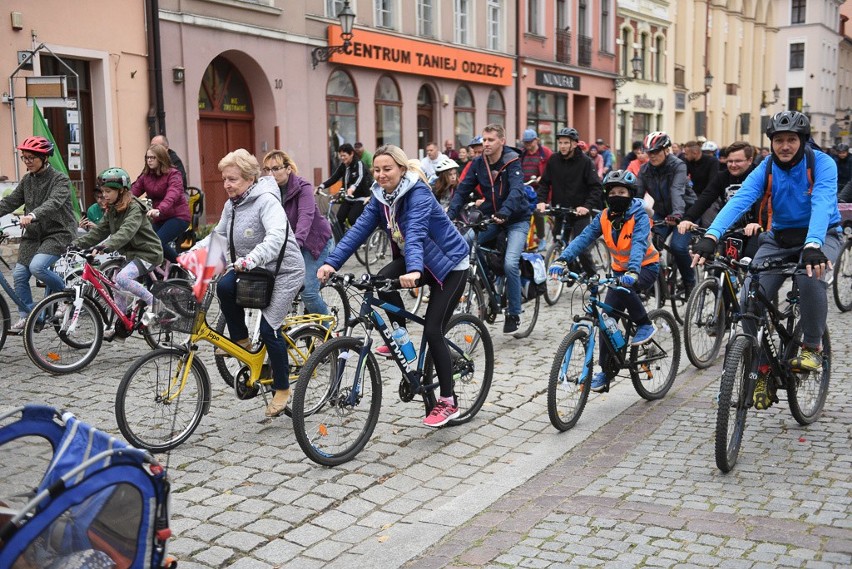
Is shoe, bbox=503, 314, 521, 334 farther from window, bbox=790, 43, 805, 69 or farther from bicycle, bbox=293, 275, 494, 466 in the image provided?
window, bbox=790, 43, 805, 69

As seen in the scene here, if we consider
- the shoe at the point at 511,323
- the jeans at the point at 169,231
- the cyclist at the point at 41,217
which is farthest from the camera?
the jeans at the point at 169,231

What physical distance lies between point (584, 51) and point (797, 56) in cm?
4003

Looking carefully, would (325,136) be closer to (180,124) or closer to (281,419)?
(180,124)

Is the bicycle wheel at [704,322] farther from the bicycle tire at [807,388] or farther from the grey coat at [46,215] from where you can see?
the grey coat at [46,215]

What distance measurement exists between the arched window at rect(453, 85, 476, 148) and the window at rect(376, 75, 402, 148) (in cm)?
279

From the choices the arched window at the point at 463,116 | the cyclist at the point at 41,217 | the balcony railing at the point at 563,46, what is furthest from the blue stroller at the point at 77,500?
the balcony railing at the point at 563,46

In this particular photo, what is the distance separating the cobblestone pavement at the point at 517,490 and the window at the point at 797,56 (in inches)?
2652

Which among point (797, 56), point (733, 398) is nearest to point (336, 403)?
point (733, 398)

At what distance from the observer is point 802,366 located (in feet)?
19.0

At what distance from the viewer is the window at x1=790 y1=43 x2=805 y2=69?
68.0 metres

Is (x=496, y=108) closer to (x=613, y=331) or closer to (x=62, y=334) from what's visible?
(x=62, y=334)

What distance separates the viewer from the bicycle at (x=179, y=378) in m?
5.45

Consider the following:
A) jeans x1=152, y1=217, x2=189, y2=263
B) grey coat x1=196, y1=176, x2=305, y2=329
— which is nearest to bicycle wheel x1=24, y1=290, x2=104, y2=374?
jeans x1=152, y1=217, x2=189, y2=263

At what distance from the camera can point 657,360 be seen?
6770 millimetres
